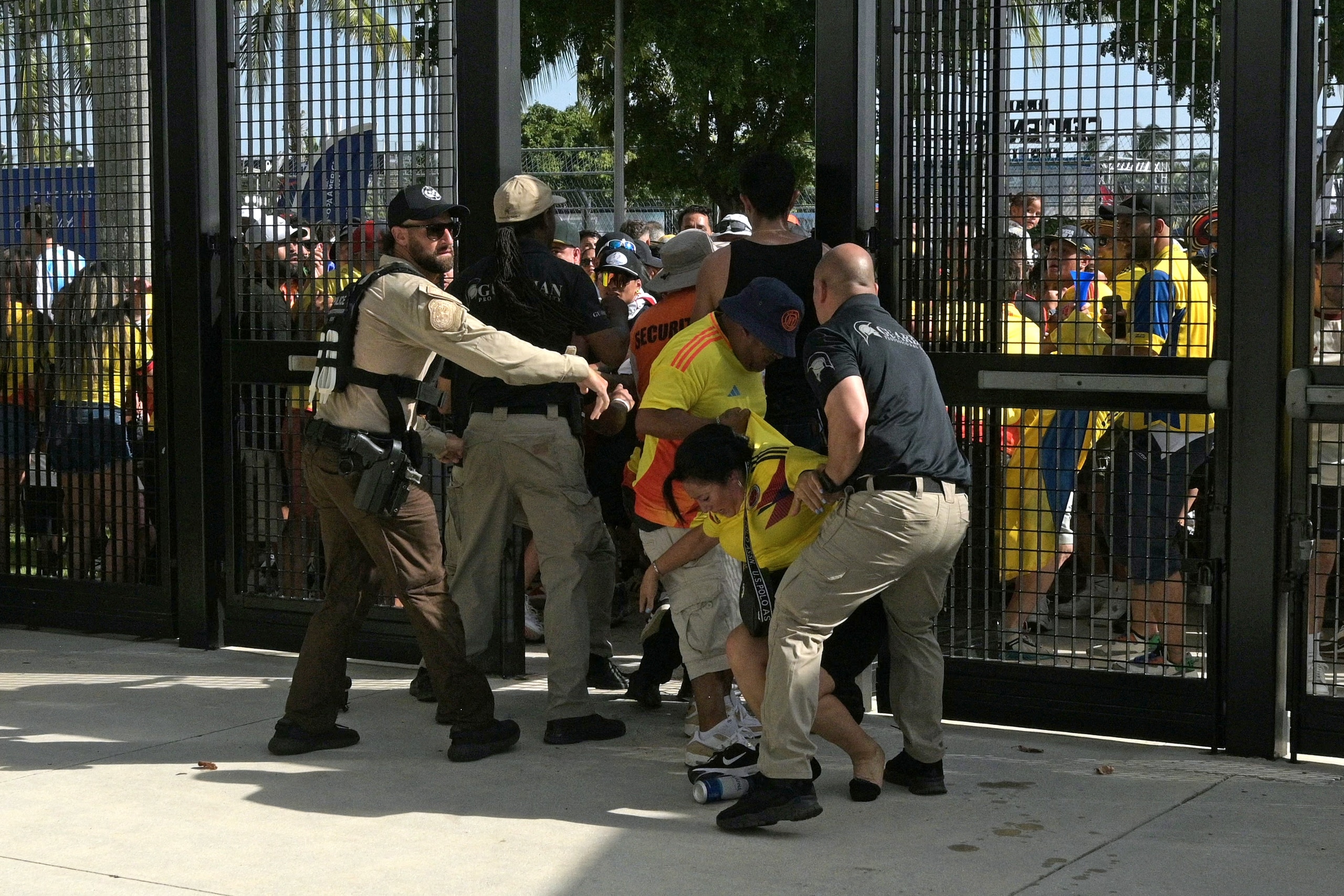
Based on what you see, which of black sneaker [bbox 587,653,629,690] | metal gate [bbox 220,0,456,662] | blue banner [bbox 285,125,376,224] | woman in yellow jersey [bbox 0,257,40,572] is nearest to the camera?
black sneaker [bbox 587,653,629,690]

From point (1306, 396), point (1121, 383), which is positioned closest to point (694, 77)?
point (1121, 383)

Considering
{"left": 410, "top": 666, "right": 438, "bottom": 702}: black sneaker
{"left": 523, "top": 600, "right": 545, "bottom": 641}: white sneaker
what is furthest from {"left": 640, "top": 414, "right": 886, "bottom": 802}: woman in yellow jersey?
{"left": 523, "top": 600, "right": 545, "bottom": 641}: white sneaker

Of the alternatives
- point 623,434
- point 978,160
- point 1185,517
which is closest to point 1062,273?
point 978,160

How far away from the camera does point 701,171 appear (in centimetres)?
2673

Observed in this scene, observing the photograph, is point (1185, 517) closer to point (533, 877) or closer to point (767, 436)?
point (767, 436)

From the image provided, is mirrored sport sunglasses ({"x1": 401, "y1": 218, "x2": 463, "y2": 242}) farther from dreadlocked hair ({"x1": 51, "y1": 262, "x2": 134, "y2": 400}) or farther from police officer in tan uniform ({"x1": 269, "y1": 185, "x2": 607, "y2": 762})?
dreadlocked hair ({"x1": 51, "y1": 262, "x2": 134, "y2": 400})

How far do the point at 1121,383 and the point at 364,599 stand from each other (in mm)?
2838

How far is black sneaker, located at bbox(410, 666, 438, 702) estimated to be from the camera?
640cm

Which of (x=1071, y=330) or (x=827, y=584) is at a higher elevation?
(x=1071, y=330)

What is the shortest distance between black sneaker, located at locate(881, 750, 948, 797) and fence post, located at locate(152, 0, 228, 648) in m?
3.87

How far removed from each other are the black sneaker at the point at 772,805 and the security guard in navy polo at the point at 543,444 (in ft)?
4.03

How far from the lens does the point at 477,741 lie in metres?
5.48

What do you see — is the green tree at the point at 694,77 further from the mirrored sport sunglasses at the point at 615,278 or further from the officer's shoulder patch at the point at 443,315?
the officer's shoulder patch at the point at 443,315

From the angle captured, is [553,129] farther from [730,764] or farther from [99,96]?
[730,764]
